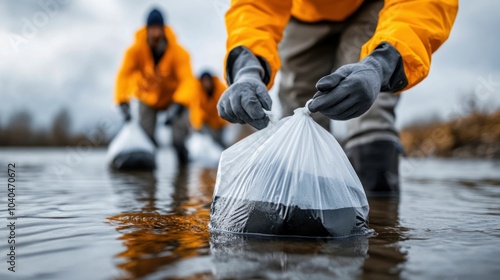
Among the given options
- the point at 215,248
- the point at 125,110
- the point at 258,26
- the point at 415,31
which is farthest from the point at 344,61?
the point at 125,110

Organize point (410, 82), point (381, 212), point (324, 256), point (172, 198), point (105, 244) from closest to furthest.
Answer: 1. point (324, 256)
2. point (105, 244)
3. point (410, 82)
4. point (381, 212)
5. point (172, 198)

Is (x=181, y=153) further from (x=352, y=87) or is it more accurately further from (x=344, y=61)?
(x=352, y=87)

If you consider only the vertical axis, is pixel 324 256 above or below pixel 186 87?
below

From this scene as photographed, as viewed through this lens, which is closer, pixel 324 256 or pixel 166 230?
pixel 324 256

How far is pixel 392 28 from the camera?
1.84 m

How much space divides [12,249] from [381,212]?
1.36 m

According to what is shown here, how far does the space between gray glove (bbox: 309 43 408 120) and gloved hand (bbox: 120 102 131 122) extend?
464 cm

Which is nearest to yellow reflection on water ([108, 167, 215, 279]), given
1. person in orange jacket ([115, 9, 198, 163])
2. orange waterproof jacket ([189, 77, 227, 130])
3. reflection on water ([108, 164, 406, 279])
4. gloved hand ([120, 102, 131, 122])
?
reflection on water ([108, 164, 406, 279])

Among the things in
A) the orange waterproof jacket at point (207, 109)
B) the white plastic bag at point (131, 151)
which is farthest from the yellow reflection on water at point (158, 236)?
the orange waterproof jacket at point (207, 109)

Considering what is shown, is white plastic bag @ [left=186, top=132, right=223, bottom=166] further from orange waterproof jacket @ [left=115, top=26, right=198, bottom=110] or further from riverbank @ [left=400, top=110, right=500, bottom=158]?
riverbank @ [left=400, top=110, right=500, bottom=158]

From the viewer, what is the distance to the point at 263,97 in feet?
5.62

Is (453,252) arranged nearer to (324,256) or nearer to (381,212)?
(324,256)

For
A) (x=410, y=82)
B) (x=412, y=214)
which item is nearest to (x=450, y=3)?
(x=410, y=82)

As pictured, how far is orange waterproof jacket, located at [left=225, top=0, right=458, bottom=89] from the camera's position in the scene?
1.82 metres
